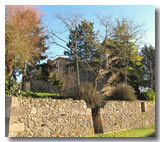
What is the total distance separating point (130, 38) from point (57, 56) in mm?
3230

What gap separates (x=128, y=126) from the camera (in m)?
6.52

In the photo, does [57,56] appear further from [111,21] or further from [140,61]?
[140,61]

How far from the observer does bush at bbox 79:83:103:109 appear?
21.6 feet

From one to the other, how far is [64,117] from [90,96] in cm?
165

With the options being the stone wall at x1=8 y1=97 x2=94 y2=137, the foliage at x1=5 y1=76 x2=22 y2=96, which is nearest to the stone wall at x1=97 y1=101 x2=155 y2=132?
the stone wall at x1=8 y1=97 x2=94 y2=137

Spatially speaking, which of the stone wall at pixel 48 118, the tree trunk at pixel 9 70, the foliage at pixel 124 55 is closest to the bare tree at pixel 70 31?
the foliage at pixel 124 55

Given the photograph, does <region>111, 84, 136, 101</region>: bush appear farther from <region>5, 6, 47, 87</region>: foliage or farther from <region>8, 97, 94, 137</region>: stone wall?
<region>5, 6, 47, 87</region>: foliage

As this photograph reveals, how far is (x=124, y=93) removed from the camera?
310 inches

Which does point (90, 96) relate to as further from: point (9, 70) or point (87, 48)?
point (9, 70)

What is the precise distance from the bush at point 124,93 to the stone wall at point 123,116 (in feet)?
1.38

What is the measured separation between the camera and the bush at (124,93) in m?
7.82

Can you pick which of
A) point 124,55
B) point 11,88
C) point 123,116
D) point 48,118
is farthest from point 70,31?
point 123,116

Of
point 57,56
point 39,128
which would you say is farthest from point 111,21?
point 39,128

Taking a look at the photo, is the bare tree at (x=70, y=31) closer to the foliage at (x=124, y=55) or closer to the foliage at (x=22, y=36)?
the foliage at (x=22, y=36)
